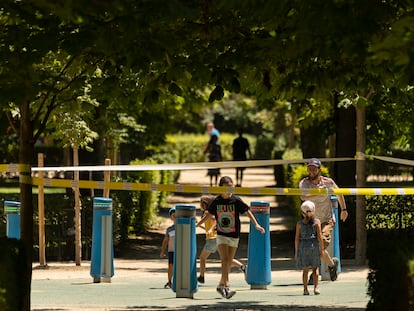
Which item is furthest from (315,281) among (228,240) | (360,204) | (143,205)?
(143,205)

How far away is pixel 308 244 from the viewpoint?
13.5 metres

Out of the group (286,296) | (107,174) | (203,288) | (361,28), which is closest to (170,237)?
(203,288)

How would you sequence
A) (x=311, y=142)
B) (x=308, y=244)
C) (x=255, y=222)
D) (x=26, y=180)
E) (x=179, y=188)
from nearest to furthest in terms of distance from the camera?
(x=26, y=180)
(x=179, y=188)
(x=308, y=244)
(x=255, y=222)
(x=311, y=142)

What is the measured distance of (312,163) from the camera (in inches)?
564

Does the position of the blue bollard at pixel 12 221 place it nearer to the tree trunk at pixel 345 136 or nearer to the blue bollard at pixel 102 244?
the blue bollard at pixel 102 244

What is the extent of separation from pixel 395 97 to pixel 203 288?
4.10 m

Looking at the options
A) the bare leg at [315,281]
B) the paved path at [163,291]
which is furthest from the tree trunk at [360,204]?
the bare leg at [315,281]

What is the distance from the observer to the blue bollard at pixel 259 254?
1407cm

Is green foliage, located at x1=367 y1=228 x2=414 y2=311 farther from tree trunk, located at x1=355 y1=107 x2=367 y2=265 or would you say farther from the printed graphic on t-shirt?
tree trunk, located at x1=355 y1=107 x2=367 y2=265

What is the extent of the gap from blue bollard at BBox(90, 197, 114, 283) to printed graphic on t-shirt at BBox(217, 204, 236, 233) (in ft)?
7.40

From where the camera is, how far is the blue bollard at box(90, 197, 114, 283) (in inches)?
594

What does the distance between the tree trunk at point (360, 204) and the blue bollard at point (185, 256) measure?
514 centimetres

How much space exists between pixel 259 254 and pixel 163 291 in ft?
4.07

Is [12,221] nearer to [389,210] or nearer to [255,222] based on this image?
[255,222]
